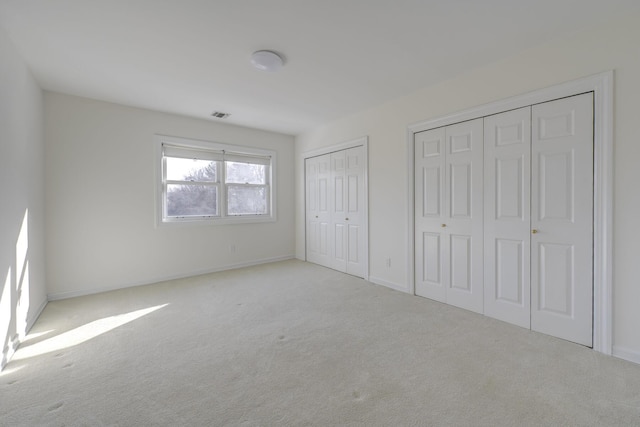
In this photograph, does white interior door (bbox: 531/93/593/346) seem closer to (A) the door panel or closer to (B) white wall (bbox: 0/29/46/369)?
(A) the door panel

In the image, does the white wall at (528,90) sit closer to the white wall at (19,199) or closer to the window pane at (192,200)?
the window pane at (192,200)

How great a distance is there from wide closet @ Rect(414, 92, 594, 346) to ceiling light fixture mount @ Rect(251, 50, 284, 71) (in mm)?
1863

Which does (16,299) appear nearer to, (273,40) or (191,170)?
(191,170)

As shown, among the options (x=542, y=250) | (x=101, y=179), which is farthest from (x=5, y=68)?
(x=542, y=250)

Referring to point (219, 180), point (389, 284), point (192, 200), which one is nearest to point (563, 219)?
point (389, 284)

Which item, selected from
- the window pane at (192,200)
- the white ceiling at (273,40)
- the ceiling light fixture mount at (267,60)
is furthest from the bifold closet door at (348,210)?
the window pane at (192,200)

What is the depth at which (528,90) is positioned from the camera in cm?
254

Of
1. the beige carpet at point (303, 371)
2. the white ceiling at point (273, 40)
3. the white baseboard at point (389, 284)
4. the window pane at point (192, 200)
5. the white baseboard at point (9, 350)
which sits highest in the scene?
the white ceiling at point (273, 40)

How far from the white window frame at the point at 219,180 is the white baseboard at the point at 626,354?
4.63m

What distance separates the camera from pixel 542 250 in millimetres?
2496

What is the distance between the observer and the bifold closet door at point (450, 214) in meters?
2.95

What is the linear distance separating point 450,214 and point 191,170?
3.85 m

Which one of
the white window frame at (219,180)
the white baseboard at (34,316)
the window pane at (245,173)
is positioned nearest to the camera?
the white baseboard at (34,316)

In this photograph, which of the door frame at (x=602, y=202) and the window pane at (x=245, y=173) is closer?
the door frame at (x=602, y=202)
